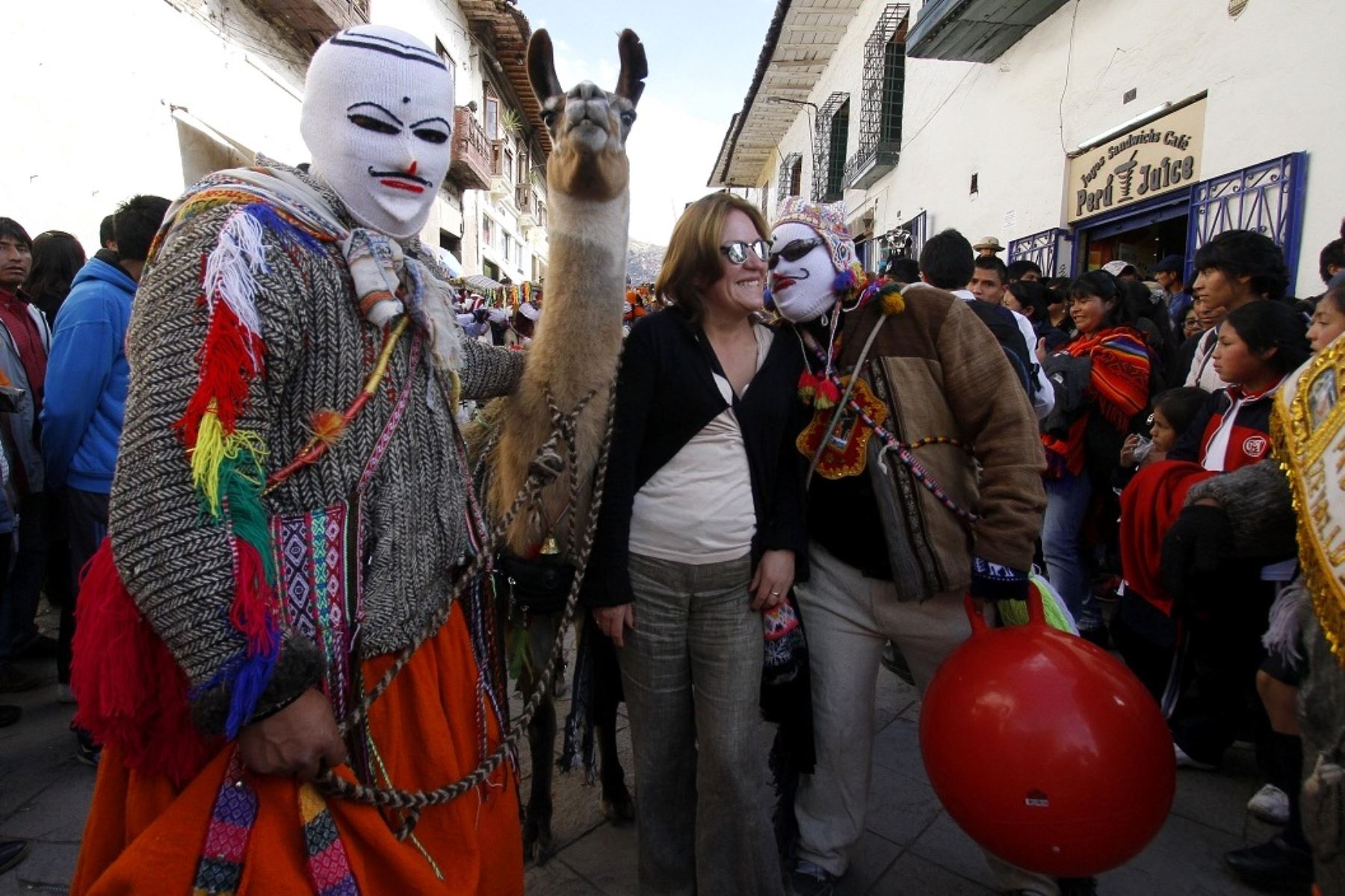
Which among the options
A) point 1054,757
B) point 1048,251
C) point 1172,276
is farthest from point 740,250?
point 1048,251

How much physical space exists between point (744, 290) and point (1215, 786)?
2.65 meters

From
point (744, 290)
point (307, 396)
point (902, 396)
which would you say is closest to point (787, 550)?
point (902, 396)

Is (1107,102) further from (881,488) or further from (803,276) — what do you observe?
(881,488)

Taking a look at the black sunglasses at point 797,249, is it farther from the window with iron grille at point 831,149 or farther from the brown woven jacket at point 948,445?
the window with iron grille at point 831,149

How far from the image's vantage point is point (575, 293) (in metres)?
2.04

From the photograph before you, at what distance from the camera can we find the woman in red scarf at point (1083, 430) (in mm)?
3912

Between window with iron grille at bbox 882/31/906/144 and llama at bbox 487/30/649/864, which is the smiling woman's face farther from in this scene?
window with iron grille at bbox 882/31/906/144

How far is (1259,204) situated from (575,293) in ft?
17.5

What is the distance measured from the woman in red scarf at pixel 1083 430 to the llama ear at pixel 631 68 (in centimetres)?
280

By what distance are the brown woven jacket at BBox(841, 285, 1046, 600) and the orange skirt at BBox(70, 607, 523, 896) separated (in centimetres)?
110

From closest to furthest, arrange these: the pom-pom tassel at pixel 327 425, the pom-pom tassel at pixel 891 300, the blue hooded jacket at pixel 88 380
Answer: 1. the pom-pom tassel at pixel 327 425
2. the pom-pom tassel at pixel 891 300
3. the blue hooded jacket at pixel 88 380

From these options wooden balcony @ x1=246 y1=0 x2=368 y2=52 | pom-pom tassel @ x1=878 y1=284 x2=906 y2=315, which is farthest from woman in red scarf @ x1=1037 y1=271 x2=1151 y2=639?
wooden balcony @ x1=246 y1=0 x2=368 y2=52

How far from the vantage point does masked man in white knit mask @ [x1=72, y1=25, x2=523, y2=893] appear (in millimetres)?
1106

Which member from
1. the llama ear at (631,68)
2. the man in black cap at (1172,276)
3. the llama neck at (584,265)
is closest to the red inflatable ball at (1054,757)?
the llama neck at (584,265)
